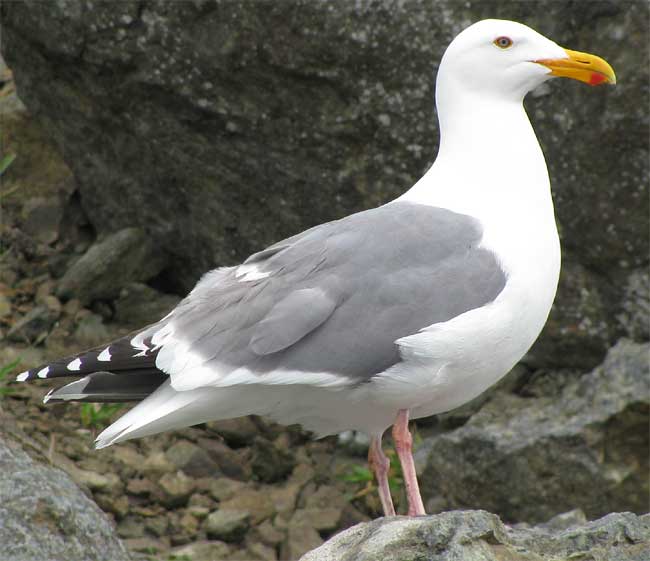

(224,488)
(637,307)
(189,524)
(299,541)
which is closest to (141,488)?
(189,524)

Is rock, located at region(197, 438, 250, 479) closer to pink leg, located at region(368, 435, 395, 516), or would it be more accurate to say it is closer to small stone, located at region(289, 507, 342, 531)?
small stone, located at region(289, 507, 342, 531)

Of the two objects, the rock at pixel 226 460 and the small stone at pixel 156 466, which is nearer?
the small stone at pixel 156 466

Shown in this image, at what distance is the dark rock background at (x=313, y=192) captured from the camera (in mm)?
Answer: 5086

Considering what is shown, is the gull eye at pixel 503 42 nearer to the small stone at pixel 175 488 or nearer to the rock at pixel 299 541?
the rock at pixel 299 541

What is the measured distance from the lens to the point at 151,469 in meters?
5.28

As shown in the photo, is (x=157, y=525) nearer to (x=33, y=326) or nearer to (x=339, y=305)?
(x=33, y=326)

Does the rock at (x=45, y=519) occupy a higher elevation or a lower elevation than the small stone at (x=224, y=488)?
higher

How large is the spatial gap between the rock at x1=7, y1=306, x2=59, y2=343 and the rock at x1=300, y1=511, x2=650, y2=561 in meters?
3.00

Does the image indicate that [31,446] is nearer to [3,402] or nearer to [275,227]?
[3,402]

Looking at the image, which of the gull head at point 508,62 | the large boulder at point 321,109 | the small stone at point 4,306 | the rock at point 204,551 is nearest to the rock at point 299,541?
Result: the rock at point 204,551

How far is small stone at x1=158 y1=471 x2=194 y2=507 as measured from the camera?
17.0 feet

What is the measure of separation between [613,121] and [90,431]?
2.76m

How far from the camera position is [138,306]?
236 inches

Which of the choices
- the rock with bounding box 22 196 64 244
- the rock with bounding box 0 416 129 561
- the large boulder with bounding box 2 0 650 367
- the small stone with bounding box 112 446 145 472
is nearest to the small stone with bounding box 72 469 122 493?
the small stone with bounding box 112 446 145 472
